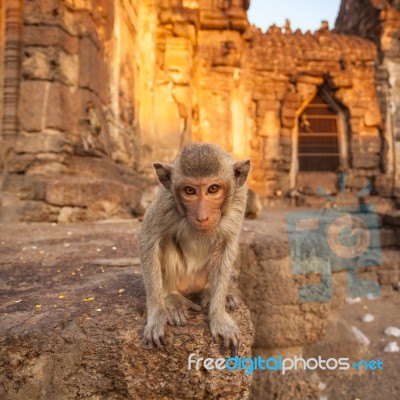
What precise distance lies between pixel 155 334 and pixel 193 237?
50cm

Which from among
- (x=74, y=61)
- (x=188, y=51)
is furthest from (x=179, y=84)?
(x=74, y=61)

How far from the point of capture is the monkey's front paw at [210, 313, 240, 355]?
1339 mm

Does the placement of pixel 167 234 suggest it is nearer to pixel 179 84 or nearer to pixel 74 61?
pixel 74 61

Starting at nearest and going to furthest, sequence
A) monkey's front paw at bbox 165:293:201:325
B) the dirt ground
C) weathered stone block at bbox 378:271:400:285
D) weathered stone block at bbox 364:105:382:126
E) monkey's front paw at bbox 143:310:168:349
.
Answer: monkey's front paw at bbox 143:310:168:349 < monkey's front paw at bbox 165:293:201:325 < the dirt ground < weathered stone block at bbox 378:271:400:285 < weathered stone block at bbox 364:105:382:126

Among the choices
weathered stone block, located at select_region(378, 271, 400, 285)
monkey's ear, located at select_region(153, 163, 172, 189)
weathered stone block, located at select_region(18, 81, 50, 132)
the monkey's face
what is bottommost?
weathered stone block, located at select_region(378, 271, 400, 285)

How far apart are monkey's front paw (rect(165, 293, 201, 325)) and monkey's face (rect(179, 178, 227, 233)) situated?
377mm

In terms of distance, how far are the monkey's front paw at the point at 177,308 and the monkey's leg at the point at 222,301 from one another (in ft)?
0.39

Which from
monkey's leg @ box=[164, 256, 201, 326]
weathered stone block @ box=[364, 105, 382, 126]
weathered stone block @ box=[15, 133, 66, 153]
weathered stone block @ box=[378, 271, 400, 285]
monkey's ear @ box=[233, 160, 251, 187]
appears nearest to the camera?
monkey's leg @ box=[164, 256, 201, 326]

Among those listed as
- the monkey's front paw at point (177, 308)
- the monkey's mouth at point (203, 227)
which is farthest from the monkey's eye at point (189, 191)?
the monkey's front paw at point (177, 308)

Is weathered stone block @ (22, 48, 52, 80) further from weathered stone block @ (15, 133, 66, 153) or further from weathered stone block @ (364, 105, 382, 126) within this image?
weathered stone block @ (364, 105, 382, 126)

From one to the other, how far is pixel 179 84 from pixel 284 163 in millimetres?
4437

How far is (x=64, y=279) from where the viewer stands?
1930mm

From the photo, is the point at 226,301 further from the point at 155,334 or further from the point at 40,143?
the point at 40,143

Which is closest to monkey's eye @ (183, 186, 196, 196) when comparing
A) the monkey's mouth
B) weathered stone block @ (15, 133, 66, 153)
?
the monkey's mouth
